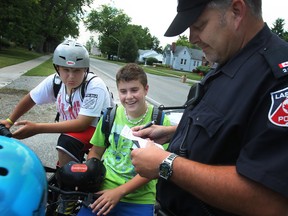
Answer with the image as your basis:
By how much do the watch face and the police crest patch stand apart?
49 cm

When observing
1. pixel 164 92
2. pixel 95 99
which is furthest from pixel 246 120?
pixel 164 92

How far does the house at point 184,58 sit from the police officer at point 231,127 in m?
91.3

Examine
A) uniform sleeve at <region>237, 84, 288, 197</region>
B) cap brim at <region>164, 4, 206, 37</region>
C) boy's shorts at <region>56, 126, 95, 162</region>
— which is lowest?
boy's shorts at <region>56, 126, 95, 162</region>

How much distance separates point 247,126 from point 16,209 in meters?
0.99

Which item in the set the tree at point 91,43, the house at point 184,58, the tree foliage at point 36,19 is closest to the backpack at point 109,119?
the tree foliage at point 36,19

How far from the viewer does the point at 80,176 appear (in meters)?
2.02

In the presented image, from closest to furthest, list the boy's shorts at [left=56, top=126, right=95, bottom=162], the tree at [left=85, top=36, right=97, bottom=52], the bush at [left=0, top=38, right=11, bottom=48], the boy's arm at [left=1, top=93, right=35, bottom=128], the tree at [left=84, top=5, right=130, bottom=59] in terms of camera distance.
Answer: the boy's shorts at [left=56, top=126, right=95, bottom=162] < the boy's arm at [left=1, top=93, right=35, bottom=128] < the bush at [left=0, top=38, right=11, bottom=48] < the tree at [left=84, top=5, right=130, bottom=59] < the tree at [left=85, top=36, right=97, bottom=52]

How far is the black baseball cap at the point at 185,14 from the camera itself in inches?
60.9

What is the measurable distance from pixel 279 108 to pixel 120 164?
1552 millimetres

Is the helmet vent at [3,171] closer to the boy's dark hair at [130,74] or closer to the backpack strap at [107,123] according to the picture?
the backpack strap at [107,123]

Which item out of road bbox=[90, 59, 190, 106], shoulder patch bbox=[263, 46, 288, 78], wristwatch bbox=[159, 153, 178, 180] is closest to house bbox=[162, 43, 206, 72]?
road bbox=[90, 59, 190, 106]

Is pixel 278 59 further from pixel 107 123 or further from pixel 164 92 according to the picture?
pixel 164 92

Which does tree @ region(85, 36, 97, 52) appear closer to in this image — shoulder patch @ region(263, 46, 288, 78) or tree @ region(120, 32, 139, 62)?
tree @ region(120, 32, 139, 62)

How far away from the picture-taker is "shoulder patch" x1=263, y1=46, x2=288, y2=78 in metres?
1.28
